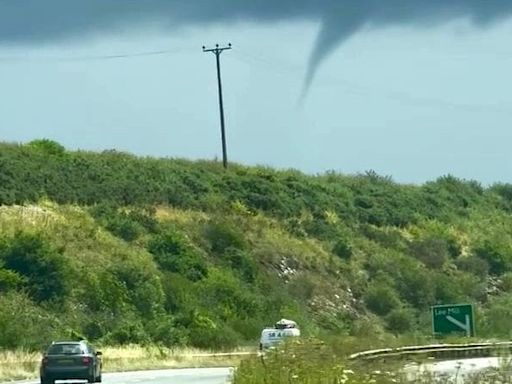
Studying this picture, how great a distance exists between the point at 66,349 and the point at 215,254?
40919 mm

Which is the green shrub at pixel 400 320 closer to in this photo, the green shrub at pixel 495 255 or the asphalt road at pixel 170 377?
the green shrub at pixel 495 255

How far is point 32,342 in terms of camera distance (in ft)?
195

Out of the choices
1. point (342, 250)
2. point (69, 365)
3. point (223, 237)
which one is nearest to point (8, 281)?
point (223, 237)

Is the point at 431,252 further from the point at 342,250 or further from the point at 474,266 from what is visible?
the point at 342,250

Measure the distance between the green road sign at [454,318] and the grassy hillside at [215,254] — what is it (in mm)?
4658

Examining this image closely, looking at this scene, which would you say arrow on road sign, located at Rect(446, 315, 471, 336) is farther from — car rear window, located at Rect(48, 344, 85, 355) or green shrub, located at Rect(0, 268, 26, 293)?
green shrub, located at Rect(0, 268, 26, 293)

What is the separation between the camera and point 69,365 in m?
39.8

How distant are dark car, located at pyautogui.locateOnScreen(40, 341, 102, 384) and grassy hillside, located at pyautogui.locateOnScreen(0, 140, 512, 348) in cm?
1875

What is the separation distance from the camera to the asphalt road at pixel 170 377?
4066 cm

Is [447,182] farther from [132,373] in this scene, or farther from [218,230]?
[132,373]

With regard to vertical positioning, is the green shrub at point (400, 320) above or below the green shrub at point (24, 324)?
below

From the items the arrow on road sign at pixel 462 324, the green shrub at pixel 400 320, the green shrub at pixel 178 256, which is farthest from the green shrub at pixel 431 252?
the arrow on road sign at pixel 462 324

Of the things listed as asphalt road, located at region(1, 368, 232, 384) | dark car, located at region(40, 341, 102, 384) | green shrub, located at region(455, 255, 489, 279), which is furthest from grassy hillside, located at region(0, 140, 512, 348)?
dark car, located at region(40, 341, 102, 384)

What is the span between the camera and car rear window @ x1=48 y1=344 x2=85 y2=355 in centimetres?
4022
